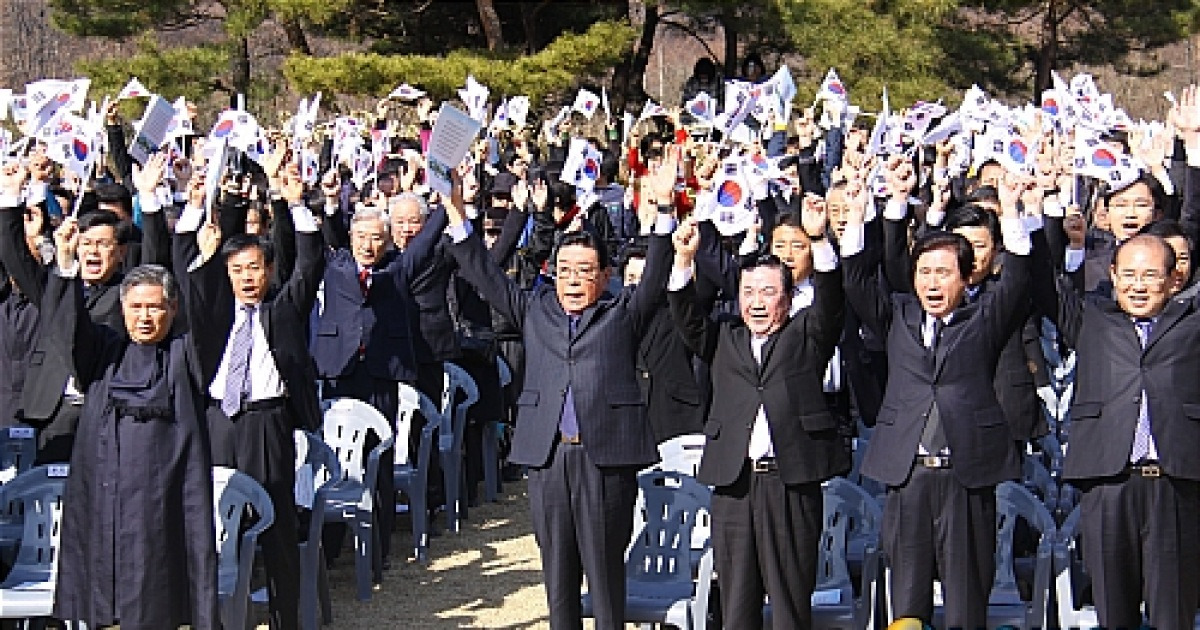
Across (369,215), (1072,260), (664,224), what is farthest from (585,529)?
(369,215)

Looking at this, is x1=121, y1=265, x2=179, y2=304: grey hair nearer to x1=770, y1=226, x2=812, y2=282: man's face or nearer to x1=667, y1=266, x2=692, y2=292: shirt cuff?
x1=667, y1=266, x2=692, y2=292: shirt cuff

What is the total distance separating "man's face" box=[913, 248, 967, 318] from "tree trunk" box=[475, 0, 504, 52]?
13.4 metres

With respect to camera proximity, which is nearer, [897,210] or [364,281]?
[897,210]

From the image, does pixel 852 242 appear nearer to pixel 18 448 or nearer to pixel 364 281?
pixel 364 281

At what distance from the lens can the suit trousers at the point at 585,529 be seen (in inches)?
209

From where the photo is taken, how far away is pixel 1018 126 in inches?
349

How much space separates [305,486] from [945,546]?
8.54 feet

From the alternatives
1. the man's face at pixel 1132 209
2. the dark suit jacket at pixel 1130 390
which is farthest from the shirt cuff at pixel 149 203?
the man's face at pixel 1132 209

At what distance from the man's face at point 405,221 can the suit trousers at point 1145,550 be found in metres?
3.99

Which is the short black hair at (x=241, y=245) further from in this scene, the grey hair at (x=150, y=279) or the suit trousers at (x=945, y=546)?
A: the suit trousers at (x=945, y=546)

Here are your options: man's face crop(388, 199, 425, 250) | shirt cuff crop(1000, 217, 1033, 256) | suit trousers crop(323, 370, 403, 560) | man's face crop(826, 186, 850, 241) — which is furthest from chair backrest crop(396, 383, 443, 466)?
shirt cuff crop(1000, 217, 1033, 256)

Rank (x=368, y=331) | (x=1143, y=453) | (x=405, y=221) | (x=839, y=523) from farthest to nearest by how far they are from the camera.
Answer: (x=405, y=221)
(x=368, y=331)
(x=839, y=523)
(x=1143, y=453)

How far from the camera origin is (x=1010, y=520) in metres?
5.49

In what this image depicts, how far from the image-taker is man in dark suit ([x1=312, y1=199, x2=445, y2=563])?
24.6 feet
